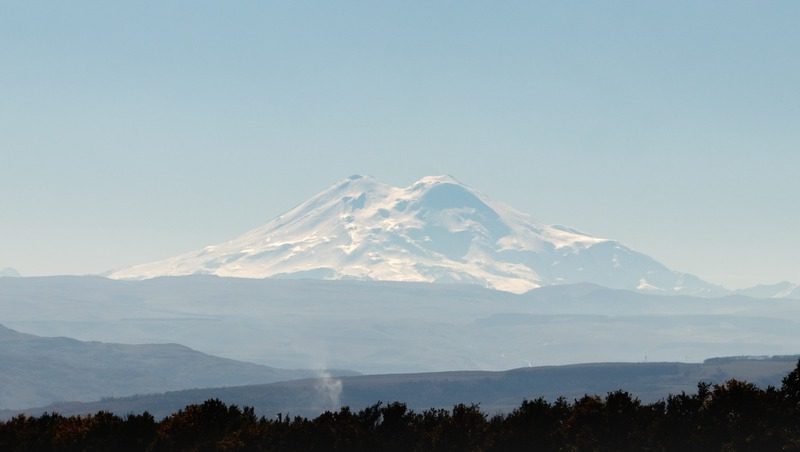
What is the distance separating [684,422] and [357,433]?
1856cm

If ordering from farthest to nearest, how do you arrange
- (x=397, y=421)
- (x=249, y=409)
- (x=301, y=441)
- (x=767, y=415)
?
(x=249, y=409), (x=397, y=421), (x=301, y=441), (x=767, y=415)

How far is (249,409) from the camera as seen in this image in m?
87.8

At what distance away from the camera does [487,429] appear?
7744 cm

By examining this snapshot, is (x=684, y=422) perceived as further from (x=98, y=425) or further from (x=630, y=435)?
(x=98, y=425)

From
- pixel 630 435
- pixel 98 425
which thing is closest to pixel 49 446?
pixel 98 425

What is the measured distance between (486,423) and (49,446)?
25.4m

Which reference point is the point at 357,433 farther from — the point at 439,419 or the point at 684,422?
the point at 684,422

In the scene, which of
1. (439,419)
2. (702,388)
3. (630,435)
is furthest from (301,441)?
(702,388)

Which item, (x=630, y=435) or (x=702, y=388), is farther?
(x=702, y=388)

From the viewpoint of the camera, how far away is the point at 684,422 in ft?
240

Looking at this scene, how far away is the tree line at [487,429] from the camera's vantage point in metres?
71.0

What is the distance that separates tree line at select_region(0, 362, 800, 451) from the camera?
71000mm

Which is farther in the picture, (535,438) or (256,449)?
(535,438)

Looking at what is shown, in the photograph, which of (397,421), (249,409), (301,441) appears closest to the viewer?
(301,441)
